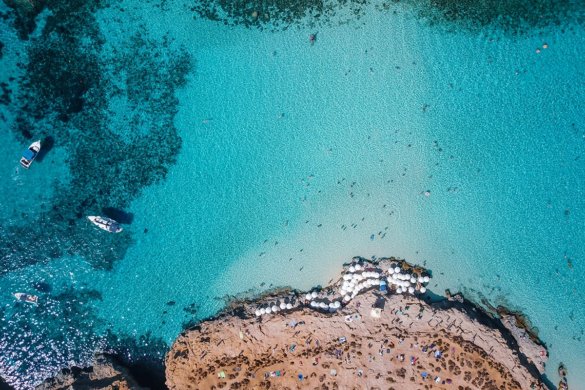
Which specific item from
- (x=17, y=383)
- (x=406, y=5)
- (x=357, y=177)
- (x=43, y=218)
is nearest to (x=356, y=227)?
(x=357, y=177)

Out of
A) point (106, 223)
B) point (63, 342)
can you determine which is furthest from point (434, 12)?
point (63, 342)

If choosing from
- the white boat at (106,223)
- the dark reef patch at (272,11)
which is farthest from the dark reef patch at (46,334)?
the dark reef patch at (272,11)

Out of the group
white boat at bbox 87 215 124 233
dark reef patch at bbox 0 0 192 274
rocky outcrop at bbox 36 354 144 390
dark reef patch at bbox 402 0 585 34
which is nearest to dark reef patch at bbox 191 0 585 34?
dark reef patch at bbox 402 0 585 34

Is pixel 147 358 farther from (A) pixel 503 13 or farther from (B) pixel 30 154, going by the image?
(A) pixel 503 13

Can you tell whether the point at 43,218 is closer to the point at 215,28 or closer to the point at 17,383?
the point at 17,383

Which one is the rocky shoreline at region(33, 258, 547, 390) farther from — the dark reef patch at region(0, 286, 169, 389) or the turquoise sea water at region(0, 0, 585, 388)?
the turquoise sea water at region(0, 0, 585, 388)
